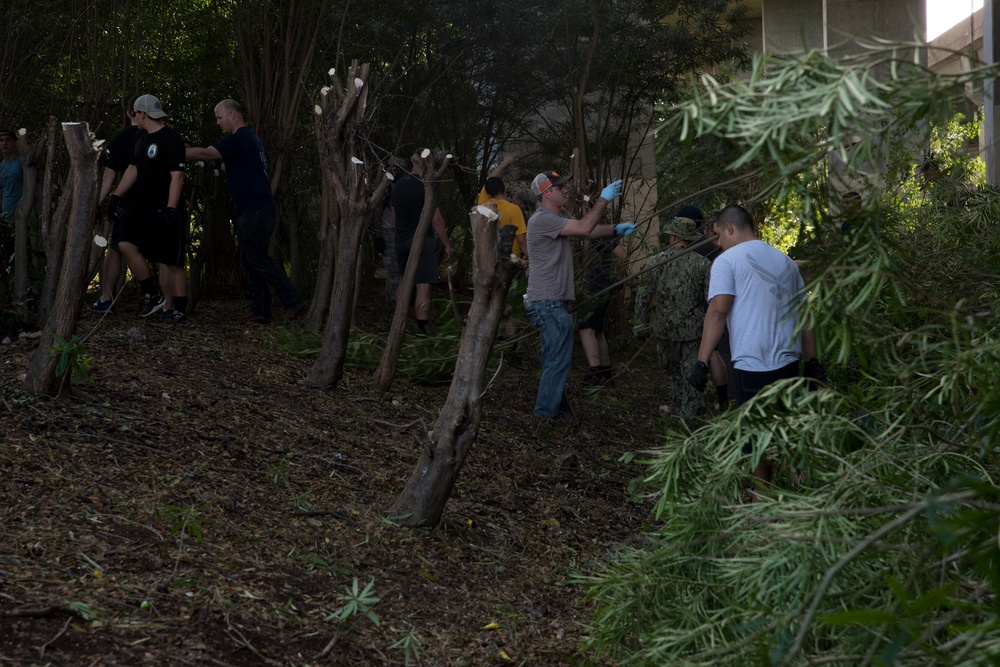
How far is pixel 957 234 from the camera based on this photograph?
5.72m

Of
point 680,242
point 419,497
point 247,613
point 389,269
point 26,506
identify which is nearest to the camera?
point 247,613

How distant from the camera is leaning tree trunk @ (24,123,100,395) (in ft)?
19.3

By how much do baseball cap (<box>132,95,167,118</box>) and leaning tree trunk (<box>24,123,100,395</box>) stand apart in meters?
2.76

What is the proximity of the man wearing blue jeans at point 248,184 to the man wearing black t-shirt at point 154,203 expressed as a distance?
326mm

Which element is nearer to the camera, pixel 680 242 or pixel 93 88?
pixel 680 242

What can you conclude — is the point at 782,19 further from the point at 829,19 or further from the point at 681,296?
the point at 681,296

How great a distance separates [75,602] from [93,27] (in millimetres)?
7666

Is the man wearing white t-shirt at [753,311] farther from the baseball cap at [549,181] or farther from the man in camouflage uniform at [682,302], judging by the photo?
the baseball cap at [549,181]

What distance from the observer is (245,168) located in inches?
365

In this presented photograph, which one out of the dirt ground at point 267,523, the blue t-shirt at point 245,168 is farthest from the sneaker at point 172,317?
the blue t-shirt at point 245,168

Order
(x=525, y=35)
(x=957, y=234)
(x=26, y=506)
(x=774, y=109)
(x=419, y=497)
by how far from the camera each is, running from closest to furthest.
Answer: (x=774, y=109) → (x=26, y=506) → (x=419, y=497) → (x=957, y=234) → (x=525, y=35)

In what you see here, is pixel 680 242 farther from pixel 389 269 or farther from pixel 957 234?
pixel 389 269

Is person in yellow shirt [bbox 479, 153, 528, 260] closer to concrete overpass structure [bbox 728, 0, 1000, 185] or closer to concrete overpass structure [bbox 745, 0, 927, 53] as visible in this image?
concrete overpass structure [bbox 728, 0, 1000, 185]

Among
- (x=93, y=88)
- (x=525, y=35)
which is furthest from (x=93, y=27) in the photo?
(x=525, y=35)
